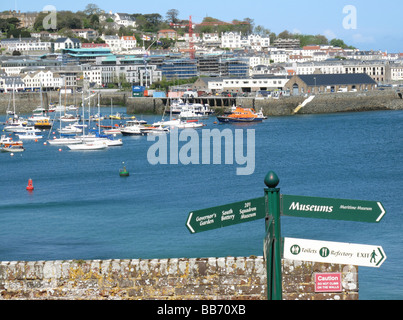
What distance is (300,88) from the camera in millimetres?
62094

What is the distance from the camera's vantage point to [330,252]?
12.7ft

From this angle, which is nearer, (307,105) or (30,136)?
(30,136)

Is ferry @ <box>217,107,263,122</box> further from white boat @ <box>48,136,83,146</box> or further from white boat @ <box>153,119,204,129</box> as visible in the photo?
white boat @ <box>48,136,83,146</box>

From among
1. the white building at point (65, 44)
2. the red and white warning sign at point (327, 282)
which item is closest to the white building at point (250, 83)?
the white building at point (65, 44)

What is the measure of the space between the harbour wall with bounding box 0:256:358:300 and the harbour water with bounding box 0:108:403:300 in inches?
257

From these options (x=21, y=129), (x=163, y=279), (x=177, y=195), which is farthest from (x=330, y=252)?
(x=21, y=129)

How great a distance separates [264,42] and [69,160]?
353 ft

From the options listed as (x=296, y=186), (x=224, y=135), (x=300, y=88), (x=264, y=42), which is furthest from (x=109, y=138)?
(x=264, y=42)

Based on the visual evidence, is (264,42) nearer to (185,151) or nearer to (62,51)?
(62,51)

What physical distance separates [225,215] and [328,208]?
0.46 m

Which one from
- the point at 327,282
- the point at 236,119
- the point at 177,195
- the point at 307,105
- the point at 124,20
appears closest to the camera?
the point at 327,282

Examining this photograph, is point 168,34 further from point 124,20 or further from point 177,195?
point 177,195

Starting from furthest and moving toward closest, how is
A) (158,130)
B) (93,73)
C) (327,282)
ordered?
(93,73) → (158,130) → (327,282)

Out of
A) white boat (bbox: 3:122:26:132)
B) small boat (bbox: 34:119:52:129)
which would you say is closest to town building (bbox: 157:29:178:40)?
small boat (bbox: 34:119:52:129)
